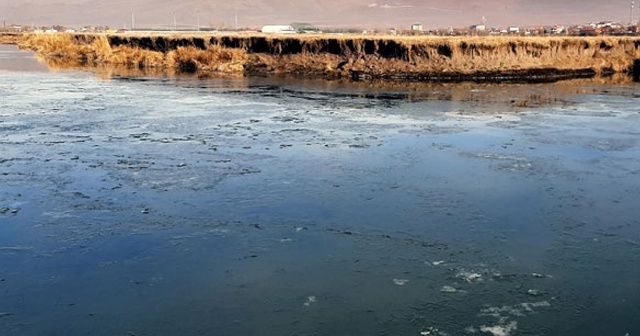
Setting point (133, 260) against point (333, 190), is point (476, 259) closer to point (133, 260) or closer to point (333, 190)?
point (333, 190)

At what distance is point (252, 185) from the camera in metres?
10.9

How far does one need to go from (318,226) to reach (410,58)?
84.2 feet

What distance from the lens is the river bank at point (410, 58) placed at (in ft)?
105

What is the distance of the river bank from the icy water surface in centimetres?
1507

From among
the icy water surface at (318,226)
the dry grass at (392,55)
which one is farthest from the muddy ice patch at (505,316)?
the dry grass at (392,55)

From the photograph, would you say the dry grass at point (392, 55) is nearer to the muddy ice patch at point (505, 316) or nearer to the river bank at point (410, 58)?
the river bank at point (410, 58)

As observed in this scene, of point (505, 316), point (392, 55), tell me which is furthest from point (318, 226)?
point (392, 55)

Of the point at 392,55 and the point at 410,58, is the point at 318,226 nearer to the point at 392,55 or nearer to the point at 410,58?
the point at 410,58

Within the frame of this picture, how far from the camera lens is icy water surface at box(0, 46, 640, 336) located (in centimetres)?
647

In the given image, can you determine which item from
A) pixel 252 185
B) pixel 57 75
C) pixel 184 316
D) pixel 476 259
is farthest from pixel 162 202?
pixel 57 75

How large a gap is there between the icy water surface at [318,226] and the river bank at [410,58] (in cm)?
1507

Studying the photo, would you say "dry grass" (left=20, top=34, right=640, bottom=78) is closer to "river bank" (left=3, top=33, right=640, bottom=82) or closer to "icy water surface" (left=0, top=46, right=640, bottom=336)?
"river bank" (left=3, top=33, right=640, bottom=82)

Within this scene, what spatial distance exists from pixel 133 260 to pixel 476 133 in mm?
10499

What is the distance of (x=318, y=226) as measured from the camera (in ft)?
Answer: 29.4
